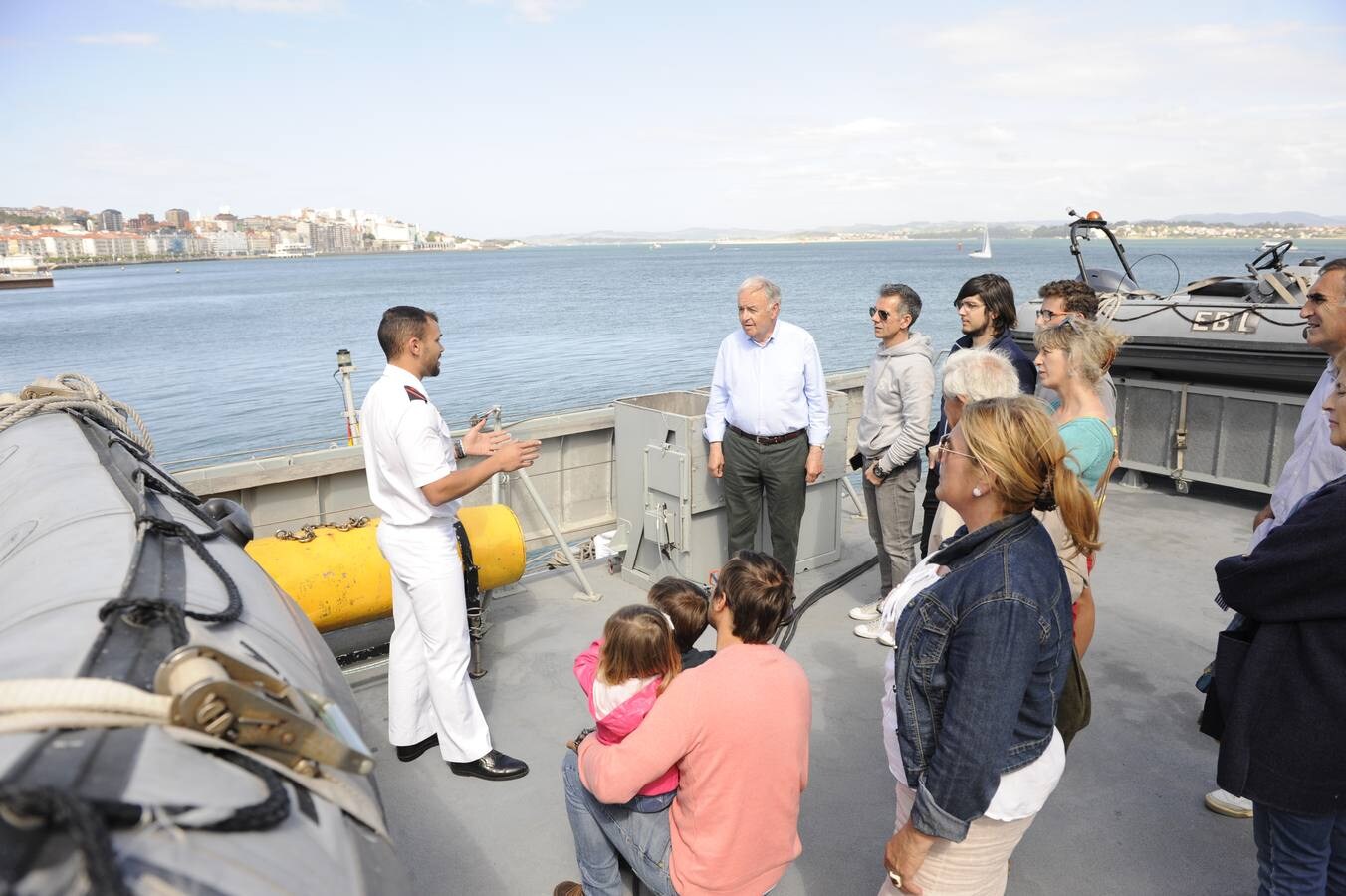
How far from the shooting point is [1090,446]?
9.12 feet

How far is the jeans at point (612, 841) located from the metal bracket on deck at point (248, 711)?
3.88ft

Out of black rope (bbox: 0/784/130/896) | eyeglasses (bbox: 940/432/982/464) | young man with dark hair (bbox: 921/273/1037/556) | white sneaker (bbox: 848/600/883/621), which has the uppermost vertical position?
young man with dark hair (bbox: 921/273/1037/556)

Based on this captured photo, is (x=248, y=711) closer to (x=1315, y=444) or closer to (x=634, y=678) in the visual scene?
(x=634, y=678)

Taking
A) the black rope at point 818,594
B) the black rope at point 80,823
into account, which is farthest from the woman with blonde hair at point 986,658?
the black rope at point 818,594

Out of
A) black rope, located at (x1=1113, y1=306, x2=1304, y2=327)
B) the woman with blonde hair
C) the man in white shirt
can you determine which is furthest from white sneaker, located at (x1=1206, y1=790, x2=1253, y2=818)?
black rope, located at (x1=1113, y1=306, x2=1304, y2=327)

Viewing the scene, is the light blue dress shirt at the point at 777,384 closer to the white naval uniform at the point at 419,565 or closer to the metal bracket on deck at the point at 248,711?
the white naval uniform at the point at 419,565

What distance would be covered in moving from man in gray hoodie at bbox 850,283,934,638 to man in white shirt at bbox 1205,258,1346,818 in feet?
4.94

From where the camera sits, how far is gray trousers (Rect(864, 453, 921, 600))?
14.6ft

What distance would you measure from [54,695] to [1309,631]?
2300 mm

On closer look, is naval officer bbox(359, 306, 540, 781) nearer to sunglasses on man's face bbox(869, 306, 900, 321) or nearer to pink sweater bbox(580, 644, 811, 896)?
pink sweater bbox(580, 644, 811, 896)

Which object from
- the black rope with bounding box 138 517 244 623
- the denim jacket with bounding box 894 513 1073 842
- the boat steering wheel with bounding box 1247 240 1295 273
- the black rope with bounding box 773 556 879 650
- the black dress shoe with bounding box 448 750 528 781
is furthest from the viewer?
the boat steering wheel with bounding box 1247 240 1295 273

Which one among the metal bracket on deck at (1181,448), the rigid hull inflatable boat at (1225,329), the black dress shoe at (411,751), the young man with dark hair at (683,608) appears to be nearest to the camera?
the young man with dark hair at (683,608)

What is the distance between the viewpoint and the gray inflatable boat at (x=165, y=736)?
828 millimetres

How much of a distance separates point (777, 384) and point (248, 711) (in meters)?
3.66
